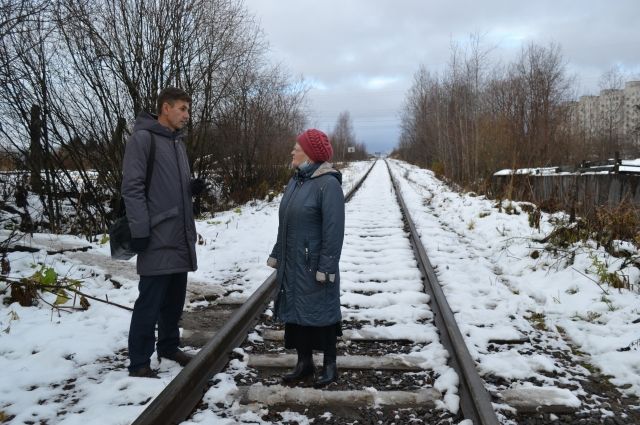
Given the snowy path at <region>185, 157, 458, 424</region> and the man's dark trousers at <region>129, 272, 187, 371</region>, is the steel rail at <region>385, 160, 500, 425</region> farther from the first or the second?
the man's dark trousers at <region>129, 272, 187, 371</region>

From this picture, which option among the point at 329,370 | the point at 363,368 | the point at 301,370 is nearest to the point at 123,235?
the point at 301,370

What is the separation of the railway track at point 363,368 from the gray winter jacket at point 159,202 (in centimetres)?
75

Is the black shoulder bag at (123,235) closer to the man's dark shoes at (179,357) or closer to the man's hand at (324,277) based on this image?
the man's dark shoes at (179,357)

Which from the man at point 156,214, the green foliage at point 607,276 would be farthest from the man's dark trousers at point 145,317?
the green foliage at point 607,276

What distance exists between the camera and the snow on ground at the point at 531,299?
3645mm

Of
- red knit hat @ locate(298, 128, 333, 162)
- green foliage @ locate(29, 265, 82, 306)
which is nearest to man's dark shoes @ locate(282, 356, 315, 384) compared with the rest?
red knit hat @ locate(298, 128, 333, 162)

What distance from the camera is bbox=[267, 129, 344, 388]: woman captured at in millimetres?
3176

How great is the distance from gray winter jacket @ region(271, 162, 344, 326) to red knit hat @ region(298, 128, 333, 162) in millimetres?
63

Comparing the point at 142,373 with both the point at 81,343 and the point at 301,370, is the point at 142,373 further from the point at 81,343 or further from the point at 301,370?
the point at 301,370

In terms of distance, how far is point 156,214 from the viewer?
335 centimetres

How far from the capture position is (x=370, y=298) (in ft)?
17.2

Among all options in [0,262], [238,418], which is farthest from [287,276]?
[0,262]

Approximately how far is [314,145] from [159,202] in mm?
1148

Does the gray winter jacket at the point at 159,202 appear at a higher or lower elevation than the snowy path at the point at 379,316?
higher
